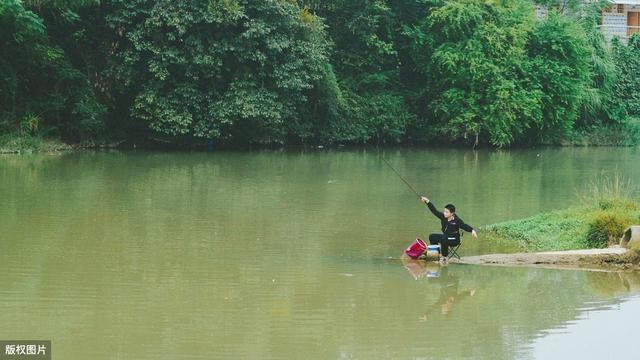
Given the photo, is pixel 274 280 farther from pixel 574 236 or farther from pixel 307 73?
pixel 307 73

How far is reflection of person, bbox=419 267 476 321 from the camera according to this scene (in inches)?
471

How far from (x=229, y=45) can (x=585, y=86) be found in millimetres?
16393

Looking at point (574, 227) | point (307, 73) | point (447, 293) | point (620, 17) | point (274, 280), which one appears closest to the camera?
point (447, 293)

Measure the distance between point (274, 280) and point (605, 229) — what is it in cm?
532

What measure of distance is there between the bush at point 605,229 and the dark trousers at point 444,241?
90.8 inches

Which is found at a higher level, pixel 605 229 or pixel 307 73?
pixel 307 73

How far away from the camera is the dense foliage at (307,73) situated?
109 feet

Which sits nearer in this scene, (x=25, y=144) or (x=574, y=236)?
(x=574, y=236)

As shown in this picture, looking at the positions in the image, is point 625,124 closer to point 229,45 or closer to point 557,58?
point 557,58

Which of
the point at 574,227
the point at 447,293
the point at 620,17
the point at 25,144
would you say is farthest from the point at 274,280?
the point at 620,17

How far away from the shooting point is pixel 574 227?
1652 centimetres

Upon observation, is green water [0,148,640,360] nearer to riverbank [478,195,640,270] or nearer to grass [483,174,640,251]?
riverbank [478,195,640,270]

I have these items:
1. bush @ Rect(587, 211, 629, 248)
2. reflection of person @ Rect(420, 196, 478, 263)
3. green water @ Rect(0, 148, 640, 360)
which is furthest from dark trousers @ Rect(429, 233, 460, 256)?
bush @ Rect(587, 211, 629, 248)

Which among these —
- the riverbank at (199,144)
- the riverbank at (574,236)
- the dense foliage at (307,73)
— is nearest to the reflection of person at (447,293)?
the riverbank at (574,236)
